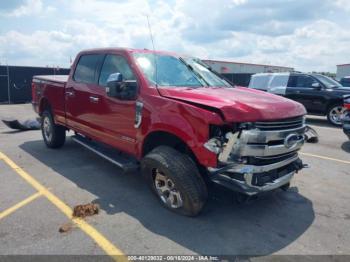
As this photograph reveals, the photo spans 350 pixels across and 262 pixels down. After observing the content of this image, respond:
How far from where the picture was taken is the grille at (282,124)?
3.65m

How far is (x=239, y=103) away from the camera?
12.2 feet

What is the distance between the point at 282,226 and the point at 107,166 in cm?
335

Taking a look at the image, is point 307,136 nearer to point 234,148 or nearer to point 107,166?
point 234,148

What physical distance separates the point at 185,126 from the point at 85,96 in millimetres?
2546

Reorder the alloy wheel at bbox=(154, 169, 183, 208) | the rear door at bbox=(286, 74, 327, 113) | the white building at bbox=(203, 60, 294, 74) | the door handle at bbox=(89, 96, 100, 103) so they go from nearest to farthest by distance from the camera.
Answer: the alloy wheel at bbox=(154, 169, 183, 208), the door handle at bbox=(89, 96, 100, 103), the rear door at bbox=(286, 74, 327, 113), the white building at bbox=(203, 60, 294, 74)

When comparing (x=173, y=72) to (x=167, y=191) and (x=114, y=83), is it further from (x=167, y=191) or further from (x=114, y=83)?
(x=167, y=191)

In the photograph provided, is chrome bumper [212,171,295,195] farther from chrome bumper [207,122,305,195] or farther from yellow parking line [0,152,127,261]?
yellow parking line [0,152,127,261]

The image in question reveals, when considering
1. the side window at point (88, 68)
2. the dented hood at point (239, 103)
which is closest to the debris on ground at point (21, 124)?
the side window at point (88, 68)

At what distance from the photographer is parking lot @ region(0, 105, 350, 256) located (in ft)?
11.2

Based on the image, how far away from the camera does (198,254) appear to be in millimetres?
3285

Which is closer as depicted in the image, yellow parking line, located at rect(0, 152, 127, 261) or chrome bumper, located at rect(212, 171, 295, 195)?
yellow parking line, located at rect(0, 152, 127, 261)

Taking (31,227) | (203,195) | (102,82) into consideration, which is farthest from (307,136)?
(31,227)

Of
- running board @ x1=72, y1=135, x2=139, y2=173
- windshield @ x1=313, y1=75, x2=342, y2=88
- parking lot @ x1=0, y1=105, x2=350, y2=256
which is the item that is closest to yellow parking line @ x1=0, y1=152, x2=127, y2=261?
parking lot @ x1=0, y1=105, x2=350, y2=256

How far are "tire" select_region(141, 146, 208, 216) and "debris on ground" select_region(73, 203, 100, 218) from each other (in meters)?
0.79
